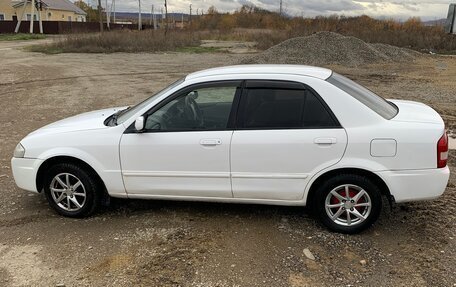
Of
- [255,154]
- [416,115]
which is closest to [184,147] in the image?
[255,154]

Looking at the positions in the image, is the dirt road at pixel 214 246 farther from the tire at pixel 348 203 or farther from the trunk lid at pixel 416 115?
the trunk lid at pixel 416 115

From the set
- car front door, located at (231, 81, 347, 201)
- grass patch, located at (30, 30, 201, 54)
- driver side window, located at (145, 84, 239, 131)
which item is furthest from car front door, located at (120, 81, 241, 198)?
grass patch, located at (30, 30, 201, 54)

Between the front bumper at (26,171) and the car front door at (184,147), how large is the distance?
1.01m

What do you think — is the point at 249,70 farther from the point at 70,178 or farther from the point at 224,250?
the point at 70,178

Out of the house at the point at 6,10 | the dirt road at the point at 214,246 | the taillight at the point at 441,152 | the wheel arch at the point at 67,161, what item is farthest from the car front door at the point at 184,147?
the house at the point at 6,10

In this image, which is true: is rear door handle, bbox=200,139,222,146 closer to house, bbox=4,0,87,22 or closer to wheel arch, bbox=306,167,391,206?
wheel arch, bbox=306,167,391,206

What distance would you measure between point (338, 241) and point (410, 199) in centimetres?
76

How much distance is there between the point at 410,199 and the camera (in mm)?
3994

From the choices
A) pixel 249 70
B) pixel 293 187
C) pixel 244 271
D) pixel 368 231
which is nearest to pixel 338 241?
pixel 368 231

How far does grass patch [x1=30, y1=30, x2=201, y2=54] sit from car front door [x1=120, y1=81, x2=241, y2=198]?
27.9 meters

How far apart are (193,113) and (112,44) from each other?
102 ft

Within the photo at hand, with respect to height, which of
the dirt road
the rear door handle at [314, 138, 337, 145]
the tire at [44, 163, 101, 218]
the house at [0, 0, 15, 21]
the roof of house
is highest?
the roof of house

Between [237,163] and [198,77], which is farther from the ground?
[198,77]

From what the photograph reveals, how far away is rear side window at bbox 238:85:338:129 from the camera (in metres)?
4.06
